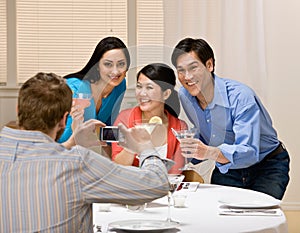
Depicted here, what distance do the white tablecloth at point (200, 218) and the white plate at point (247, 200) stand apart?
0.13 ft

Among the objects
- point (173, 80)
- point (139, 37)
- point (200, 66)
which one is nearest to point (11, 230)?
point (173, 80)

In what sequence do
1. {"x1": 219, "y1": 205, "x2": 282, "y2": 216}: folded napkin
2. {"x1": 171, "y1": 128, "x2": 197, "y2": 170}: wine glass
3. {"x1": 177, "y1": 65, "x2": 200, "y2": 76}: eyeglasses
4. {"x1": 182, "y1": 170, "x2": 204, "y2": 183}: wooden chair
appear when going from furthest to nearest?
{"x1": 182, "y1": 170, "x2": 204, "y2": 183}: wooden chair → {"x1": 177, "y1": 65, "x2": 200, "y2": 76}: eyeglasses → {"x1": 171, "y1": 128, "x2": 197, "y2": 170}: wine glass → {"x1": 219, "y1": 205, "x2": 282, "y2": 216}: folded napkin

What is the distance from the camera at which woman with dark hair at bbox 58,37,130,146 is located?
261cm

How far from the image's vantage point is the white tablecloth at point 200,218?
76.4 inches

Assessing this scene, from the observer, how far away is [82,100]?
267cm

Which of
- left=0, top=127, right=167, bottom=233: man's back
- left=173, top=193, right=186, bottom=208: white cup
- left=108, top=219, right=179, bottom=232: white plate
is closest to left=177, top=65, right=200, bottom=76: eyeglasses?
left=173, top=193, right=186, bottom=208: white cup

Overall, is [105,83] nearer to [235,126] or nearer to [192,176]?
[192,176]

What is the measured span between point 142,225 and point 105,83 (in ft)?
3.03

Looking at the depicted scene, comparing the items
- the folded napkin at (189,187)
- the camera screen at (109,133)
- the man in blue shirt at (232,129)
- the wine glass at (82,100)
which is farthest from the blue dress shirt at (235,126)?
the camera screen at (109,133)

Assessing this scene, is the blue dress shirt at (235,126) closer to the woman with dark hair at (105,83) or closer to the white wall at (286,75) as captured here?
the woman with dark hair at (105,83)

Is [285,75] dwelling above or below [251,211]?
above

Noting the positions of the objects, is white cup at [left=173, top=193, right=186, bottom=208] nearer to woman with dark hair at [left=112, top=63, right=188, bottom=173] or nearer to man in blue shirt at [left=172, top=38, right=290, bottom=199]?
woman with dark hair at [left=112, top=63, right=188, bottom=173]

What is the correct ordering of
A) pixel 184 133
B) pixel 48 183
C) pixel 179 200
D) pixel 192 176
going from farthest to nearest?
pixel 192 176
pixel 184 133
pixel 179 200
pixel 48 183

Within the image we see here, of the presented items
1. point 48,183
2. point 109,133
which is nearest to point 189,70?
→ point 109,133
